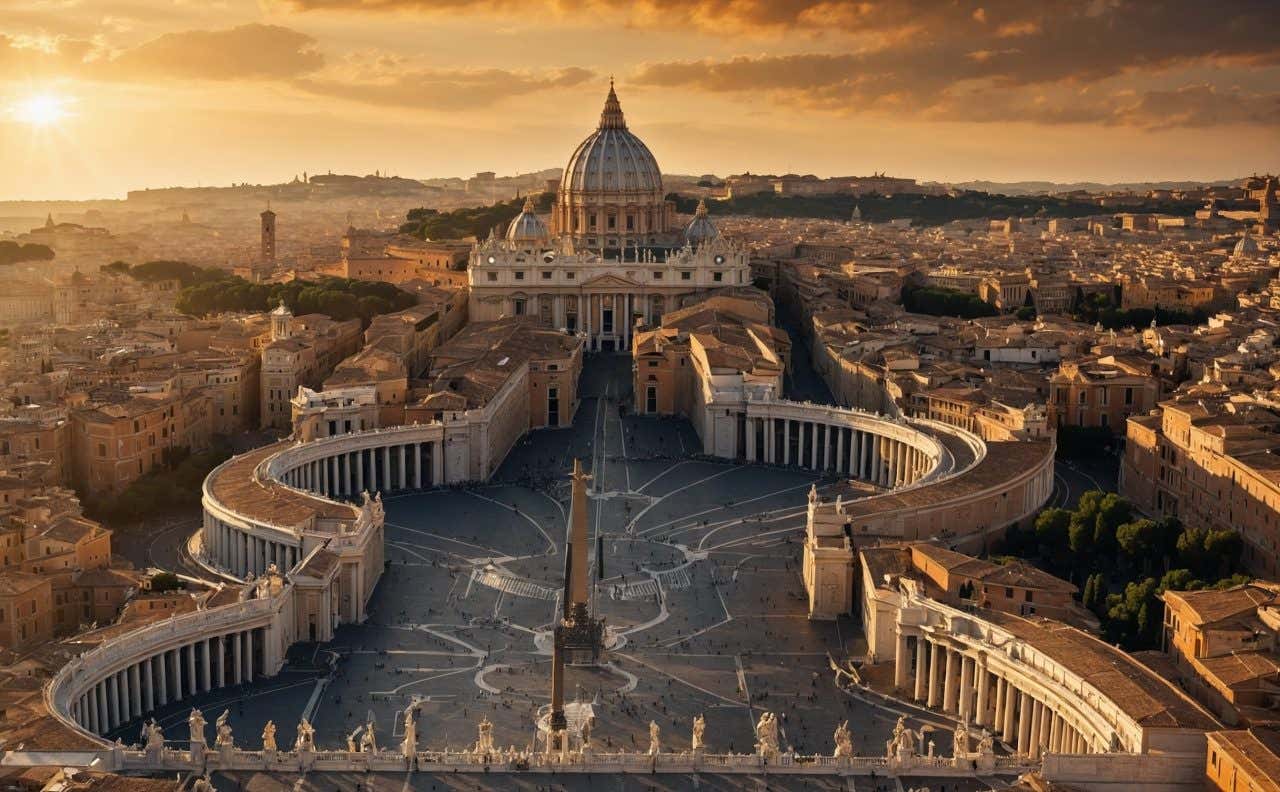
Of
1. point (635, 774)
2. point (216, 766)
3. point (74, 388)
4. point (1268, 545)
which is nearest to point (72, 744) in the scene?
point (216, 766)

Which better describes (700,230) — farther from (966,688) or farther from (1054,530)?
(966,688)

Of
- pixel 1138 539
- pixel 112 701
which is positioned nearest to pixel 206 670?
pixel 112 701

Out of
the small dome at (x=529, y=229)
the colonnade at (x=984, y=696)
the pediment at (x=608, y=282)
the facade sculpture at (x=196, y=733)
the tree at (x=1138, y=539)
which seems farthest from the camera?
the small dome at (x=529, y=229)

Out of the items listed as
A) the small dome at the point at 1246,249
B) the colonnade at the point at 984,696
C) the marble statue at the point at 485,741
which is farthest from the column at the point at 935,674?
the small dome at the point at 1246,249

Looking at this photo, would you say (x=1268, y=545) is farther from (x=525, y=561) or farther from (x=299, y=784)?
(x=299, y=784)

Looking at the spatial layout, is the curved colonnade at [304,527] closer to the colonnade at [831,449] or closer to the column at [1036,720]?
the colonnade at [831,449]

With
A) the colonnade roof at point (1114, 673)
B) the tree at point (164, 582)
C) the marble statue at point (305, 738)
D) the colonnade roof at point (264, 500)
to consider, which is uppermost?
the colonnade roof at point (264, 500)

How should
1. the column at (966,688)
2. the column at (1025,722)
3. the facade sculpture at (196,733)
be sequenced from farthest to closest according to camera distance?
the column at (966,688), the column at (1025,722), the facade sculpture at (196,733)
